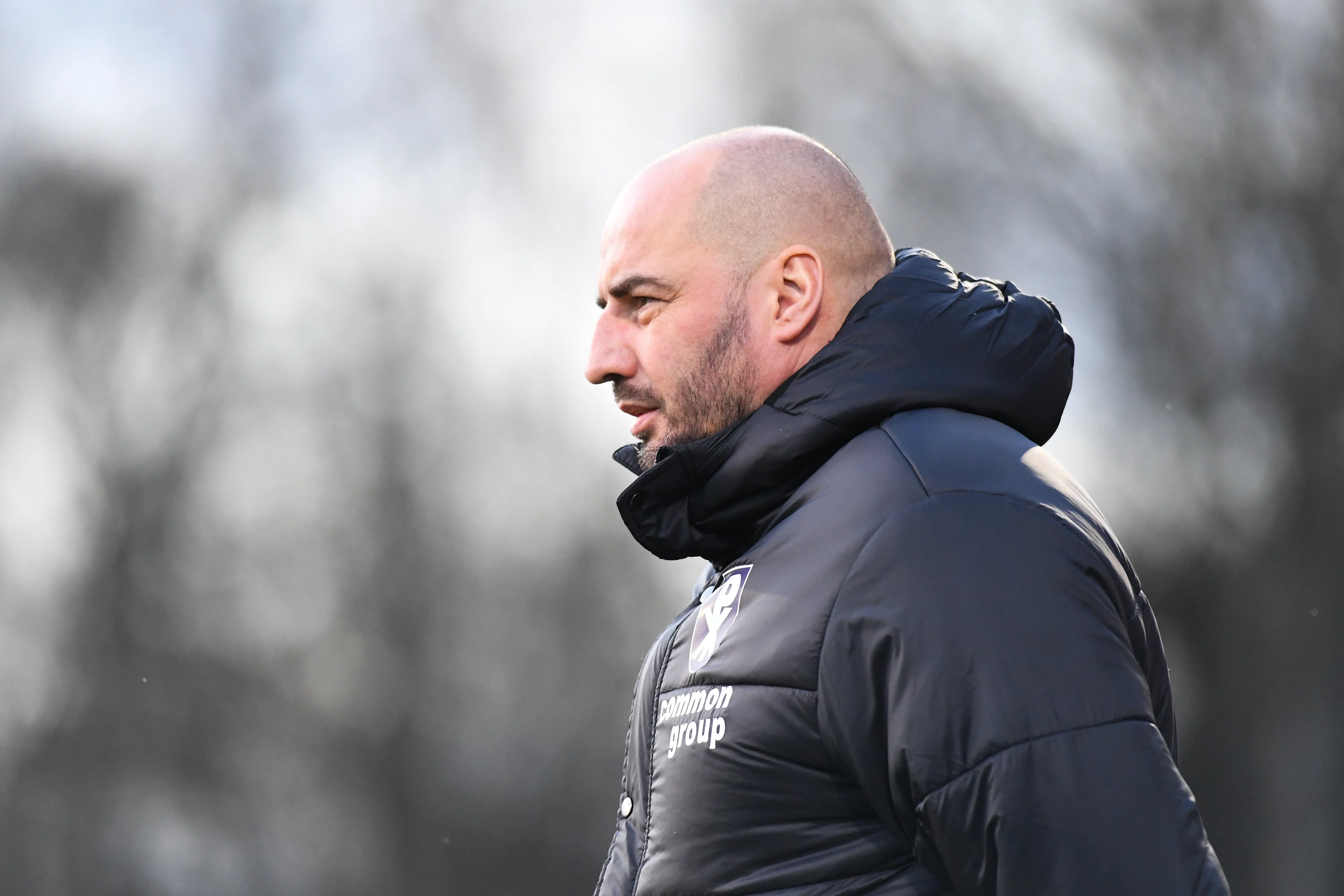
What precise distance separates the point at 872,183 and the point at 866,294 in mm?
12018

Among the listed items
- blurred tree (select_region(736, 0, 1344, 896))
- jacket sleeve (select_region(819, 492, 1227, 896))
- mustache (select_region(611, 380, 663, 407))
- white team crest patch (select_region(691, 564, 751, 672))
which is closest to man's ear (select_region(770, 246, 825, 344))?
mustache (select_region(611, 380, 663, 407))

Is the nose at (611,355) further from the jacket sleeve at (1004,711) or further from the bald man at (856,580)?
the jacket sleeve at (1004,711)

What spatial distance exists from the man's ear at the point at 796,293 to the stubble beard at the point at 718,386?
5cm

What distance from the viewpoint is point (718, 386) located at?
6.94ft

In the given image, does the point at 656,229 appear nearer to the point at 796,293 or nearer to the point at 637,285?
the point at 637,285

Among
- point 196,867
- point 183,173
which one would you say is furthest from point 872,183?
point 196,867

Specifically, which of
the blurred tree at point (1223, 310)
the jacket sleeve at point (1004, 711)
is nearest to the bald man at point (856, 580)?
the jacket sleeve at point (1004, 711)

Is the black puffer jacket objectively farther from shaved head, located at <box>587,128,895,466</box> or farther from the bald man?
shaved head, located at <box>587,128,895,466</box>

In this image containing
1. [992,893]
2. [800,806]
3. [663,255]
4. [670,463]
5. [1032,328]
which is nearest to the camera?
[992,893]

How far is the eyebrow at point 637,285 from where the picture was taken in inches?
84.6

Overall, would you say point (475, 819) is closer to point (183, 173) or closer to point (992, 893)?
point (183, 173)

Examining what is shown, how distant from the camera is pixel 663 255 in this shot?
2.16m

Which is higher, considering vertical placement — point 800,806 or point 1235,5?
point 1235,5

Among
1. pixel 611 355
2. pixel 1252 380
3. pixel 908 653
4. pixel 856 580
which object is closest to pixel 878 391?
pixel 856 580
